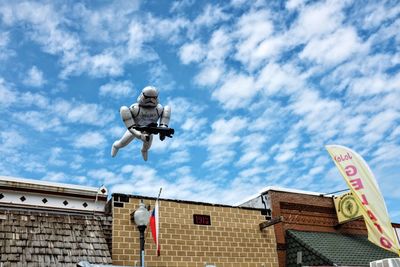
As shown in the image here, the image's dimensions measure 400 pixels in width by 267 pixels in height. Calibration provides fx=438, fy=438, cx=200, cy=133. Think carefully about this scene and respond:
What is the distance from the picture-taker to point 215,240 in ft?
47.0

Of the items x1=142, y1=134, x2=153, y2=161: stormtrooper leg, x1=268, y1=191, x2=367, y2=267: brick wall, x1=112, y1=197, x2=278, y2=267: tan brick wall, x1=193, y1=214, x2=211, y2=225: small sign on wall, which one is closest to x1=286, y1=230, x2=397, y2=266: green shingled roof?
x1=268, y1=191, x2=367, y2=267: brick wall

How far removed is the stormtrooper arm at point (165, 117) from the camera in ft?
31.1

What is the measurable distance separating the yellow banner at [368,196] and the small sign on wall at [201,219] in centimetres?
511

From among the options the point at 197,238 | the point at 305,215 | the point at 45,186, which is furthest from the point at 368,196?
the point at 45,186

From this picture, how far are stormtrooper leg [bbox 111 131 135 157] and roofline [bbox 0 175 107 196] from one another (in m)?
4.54

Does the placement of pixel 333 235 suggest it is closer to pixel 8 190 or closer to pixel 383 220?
pixel 383 220

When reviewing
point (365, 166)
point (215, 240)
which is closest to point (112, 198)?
point (215, 240)

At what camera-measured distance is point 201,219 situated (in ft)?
47.3

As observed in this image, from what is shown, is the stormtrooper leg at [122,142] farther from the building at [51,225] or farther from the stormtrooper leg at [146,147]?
the building at [51,225]

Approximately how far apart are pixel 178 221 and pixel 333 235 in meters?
6.89

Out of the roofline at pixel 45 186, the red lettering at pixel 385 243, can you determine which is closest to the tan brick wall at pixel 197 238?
the roofline at pixel 45 186

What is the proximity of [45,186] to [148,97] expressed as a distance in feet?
20.7

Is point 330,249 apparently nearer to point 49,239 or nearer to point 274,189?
point 274,189

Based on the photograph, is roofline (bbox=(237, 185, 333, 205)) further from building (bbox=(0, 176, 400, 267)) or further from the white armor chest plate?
the white armor chest plate
